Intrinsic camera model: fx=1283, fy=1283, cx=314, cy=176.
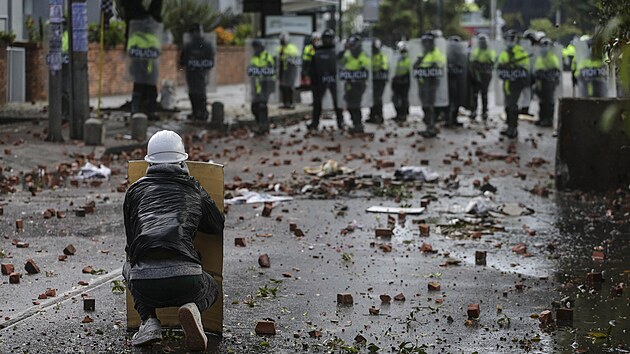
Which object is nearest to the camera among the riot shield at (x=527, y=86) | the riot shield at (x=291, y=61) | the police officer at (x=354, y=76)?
the riot shield at (x=527, y=86)

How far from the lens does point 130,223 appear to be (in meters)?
6.79

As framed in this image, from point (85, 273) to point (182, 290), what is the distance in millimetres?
2824

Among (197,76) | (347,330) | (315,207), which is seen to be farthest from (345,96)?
(347,330)

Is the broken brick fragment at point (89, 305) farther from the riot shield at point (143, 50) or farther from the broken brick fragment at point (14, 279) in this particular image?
the riot shield at point (143, 50)

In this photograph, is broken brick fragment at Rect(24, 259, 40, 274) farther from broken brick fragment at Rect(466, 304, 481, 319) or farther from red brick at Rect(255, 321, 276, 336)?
broken brick fragment at Rect(466, 304, 481, 319)

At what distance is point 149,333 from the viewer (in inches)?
258

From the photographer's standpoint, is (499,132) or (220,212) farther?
(499,132)

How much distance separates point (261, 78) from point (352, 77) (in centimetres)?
171

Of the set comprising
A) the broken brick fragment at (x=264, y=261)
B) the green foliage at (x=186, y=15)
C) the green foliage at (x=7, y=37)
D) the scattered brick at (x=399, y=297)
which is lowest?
the scattered brick at (x=399, y=297)

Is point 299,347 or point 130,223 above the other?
point 130,223

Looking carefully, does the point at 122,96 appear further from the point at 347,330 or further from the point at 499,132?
the point at 347,330

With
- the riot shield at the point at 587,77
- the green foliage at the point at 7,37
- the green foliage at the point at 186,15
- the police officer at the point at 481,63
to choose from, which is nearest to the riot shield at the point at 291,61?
the police officer at the point at 481,63

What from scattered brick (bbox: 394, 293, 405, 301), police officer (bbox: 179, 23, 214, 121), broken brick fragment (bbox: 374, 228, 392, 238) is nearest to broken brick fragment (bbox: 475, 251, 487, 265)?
broken brick fragment (bbox: 374, 228, 392, 238)

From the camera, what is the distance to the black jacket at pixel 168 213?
6488 millimetres
